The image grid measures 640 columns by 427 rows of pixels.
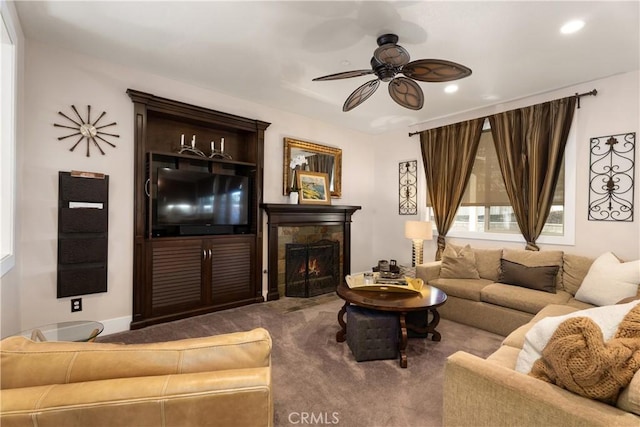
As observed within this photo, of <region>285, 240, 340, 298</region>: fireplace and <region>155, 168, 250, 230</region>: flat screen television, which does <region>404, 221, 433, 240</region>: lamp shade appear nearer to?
<region>285, 240, 340, 298</region>: fireplace

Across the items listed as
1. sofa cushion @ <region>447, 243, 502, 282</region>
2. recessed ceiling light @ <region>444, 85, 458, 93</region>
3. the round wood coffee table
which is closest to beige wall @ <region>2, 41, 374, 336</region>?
the round wood coffee table

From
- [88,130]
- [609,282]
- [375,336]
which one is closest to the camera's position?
[375,336]

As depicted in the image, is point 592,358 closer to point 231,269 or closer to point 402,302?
point 402,302

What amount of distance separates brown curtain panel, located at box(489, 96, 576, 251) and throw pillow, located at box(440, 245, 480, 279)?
72 centimetres

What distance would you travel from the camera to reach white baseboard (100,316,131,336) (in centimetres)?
293

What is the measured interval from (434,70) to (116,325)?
3777 millimetres

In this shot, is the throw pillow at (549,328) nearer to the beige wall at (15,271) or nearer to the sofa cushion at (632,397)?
the sofa cushion at (632,397)

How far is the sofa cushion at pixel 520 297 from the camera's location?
9.07 feet

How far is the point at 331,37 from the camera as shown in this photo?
8.17 feet

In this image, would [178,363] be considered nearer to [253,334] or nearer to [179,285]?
[253,334]

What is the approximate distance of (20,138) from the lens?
2408 mm

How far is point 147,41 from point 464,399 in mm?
3445

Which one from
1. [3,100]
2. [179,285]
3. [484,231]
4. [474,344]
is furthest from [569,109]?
[3,100]

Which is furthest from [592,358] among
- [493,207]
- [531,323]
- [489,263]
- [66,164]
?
[66,164]
